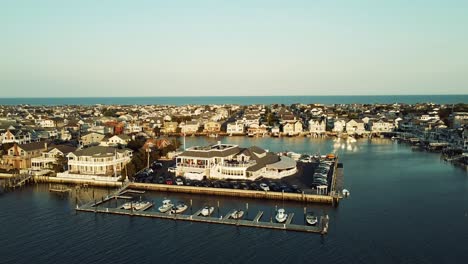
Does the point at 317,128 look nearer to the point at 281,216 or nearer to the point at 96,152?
the point at 96,152

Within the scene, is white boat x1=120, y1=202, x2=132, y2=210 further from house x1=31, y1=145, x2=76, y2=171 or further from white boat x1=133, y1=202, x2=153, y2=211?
house x1=31, y1=145, x2=76, y2=171

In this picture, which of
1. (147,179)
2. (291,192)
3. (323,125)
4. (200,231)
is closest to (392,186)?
(291,192)

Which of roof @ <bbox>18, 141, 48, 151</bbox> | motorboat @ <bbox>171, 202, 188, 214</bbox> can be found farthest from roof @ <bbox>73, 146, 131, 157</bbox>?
motorboat @ <bbox>171, 202, 188, 214</bbox>

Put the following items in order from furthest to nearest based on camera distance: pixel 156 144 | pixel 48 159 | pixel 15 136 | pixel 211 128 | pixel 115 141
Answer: pixel 211 128 < pixel 115 141 < pixel 15 136 < pixel 156 144 < pixel 48 159

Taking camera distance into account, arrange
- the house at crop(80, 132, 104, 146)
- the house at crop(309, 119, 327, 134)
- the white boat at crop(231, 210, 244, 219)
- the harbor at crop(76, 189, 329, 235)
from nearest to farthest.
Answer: the harbor at crop(76, 189, 329, 235)
the white boat at crop(231, 210, 244, 219)
the house at crop(80, 132, 104, 146)
the house at crop(309, 119, 327, 134)

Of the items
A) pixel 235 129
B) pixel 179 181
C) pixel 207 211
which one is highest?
pixel 235 129

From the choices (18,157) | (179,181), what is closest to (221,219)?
(179,181)

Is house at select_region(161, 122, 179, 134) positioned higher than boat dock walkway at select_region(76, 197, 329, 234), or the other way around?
house at select_region(161, 122, 179, 134)
